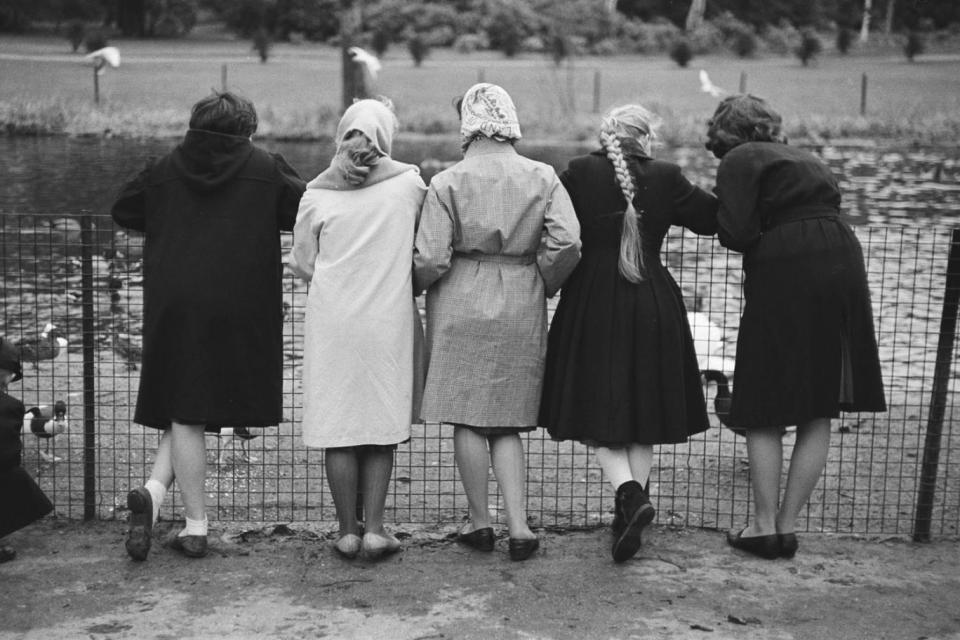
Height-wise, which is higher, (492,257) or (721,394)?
(492,257)

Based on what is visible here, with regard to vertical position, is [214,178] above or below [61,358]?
Answer: above

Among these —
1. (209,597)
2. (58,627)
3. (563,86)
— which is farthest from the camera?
(563,86)

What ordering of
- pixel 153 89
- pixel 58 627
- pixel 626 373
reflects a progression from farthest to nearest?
pixel 153 89 → pixel 626 373 → pixel 58 627

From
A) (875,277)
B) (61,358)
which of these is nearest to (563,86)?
(875,277)

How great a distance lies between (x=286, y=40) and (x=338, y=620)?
3913 cm

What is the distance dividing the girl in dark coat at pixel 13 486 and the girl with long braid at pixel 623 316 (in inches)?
75.3

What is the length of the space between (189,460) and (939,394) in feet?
9.51

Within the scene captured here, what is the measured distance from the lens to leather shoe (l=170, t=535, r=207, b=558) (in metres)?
4.73

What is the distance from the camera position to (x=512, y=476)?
4.74 metres

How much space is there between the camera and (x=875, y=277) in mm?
12648

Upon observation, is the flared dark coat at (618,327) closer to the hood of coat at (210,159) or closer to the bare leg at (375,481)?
the bare leg at (375,481)

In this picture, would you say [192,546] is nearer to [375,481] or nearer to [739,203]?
[375,481]

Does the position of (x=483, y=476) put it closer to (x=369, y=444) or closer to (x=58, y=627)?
(x=369, y=444)

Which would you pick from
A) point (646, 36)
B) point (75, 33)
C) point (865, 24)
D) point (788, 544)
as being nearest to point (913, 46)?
point (865, 24)
